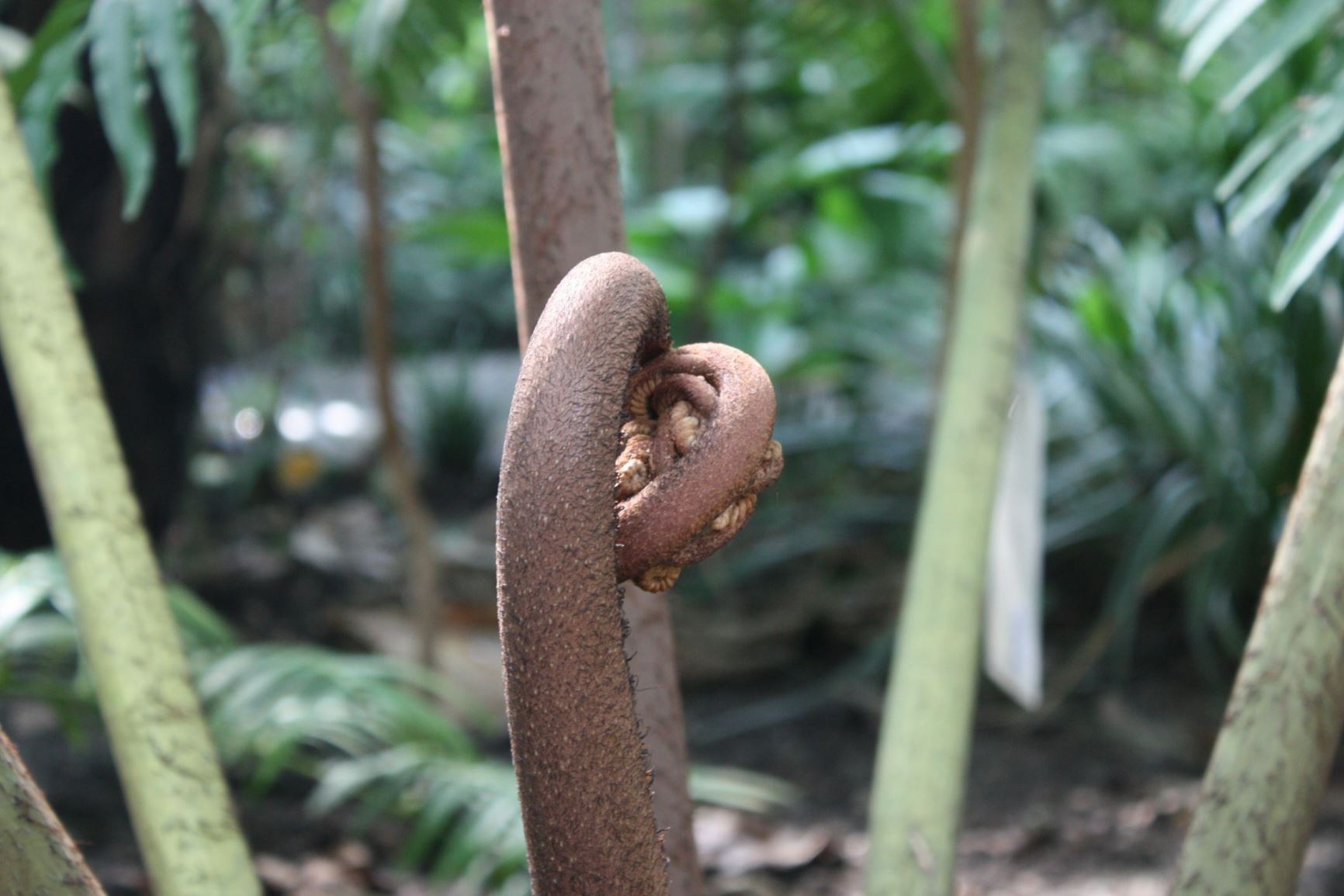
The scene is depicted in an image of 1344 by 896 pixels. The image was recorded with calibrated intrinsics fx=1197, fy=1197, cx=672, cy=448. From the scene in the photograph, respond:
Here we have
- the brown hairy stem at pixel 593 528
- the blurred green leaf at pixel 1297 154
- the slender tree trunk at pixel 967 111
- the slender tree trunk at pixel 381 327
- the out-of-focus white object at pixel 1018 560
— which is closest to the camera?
the brown hairy stem at pixel 593 528

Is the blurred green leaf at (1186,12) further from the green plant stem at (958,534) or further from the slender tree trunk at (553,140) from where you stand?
the slender tree trunk at (553,140)

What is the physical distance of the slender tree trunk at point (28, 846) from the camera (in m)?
0.54

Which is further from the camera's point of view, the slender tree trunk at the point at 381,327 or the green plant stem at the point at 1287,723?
the slender tree trunk at the point at 381,327

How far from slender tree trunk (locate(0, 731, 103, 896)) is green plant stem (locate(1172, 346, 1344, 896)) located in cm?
63

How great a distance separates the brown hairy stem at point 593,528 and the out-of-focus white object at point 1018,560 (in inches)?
21.5

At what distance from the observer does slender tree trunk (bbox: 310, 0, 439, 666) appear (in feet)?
5.93

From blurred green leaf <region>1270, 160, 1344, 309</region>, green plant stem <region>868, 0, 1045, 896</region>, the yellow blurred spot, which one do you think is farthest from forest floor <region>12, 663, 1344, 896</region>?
the yellow blurred spot

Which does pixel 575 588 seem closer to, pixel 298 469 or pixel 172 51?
pixel 172 51

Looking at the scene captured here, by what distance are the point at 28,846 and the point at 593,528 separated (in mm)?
307

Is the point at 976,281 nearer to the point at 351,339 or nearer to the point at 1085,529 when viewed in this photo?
the point at 1085,529

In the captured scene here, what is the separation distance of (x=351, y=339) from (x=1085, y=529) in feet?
10.4

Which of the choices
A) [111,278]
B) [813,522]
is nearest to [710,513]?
[111,278]

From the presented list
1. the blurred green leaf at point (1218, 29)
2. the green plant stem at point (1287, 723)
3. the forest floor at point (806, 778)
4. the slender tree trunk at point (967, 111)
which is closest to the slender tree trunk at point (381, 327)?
the forest floor at point (806, 778)

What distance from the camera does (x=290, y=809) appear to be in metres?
1.97
